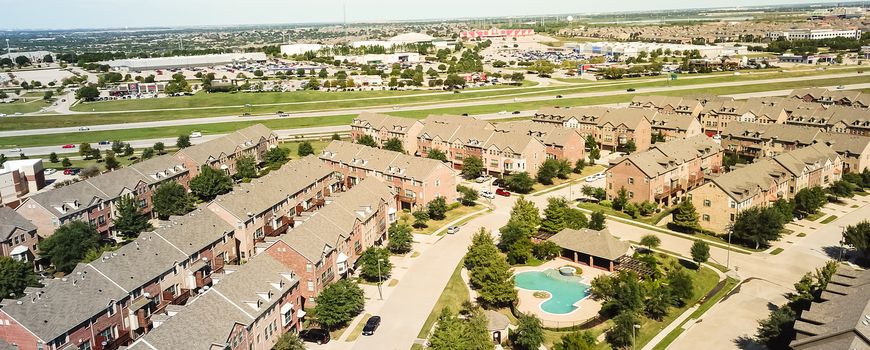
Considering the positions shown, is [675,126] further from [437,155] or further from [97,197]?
[97,197]

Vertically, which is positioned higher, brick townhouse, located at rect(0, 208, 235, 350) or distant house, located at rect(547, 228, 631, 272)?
brick townhouse, located at rect(0, 208, 235, 350)

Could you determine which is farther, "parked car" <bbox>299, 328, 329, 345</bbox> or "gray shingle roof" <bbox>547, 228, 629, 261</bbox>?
"gray shingle roof" <bbox>547, 228, 629, 261</bbox>

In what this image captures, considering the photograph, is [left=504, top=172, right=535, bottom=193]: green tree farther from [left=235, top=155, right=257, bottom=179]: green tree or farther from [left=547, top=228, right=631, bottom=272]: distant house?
[left=235, top=155, right=257, bottom=179]: green tree

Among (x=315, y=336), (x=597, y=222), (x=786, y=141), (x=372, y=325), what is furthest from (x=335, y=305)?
(x=786, y=141)

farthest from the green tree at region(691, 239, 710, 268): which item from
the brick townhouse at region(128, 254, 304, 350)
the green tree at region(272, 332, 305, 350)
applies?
the green tree at region(272, 332, 305, 350)

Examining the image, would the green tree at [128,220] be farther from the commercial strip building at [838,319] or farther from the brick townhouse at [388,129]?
the commercial strip building at [838,319]

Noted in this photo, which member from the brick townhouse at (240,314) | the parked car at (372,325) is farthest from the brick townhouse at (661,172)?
the brick townhouse at (240,314)
